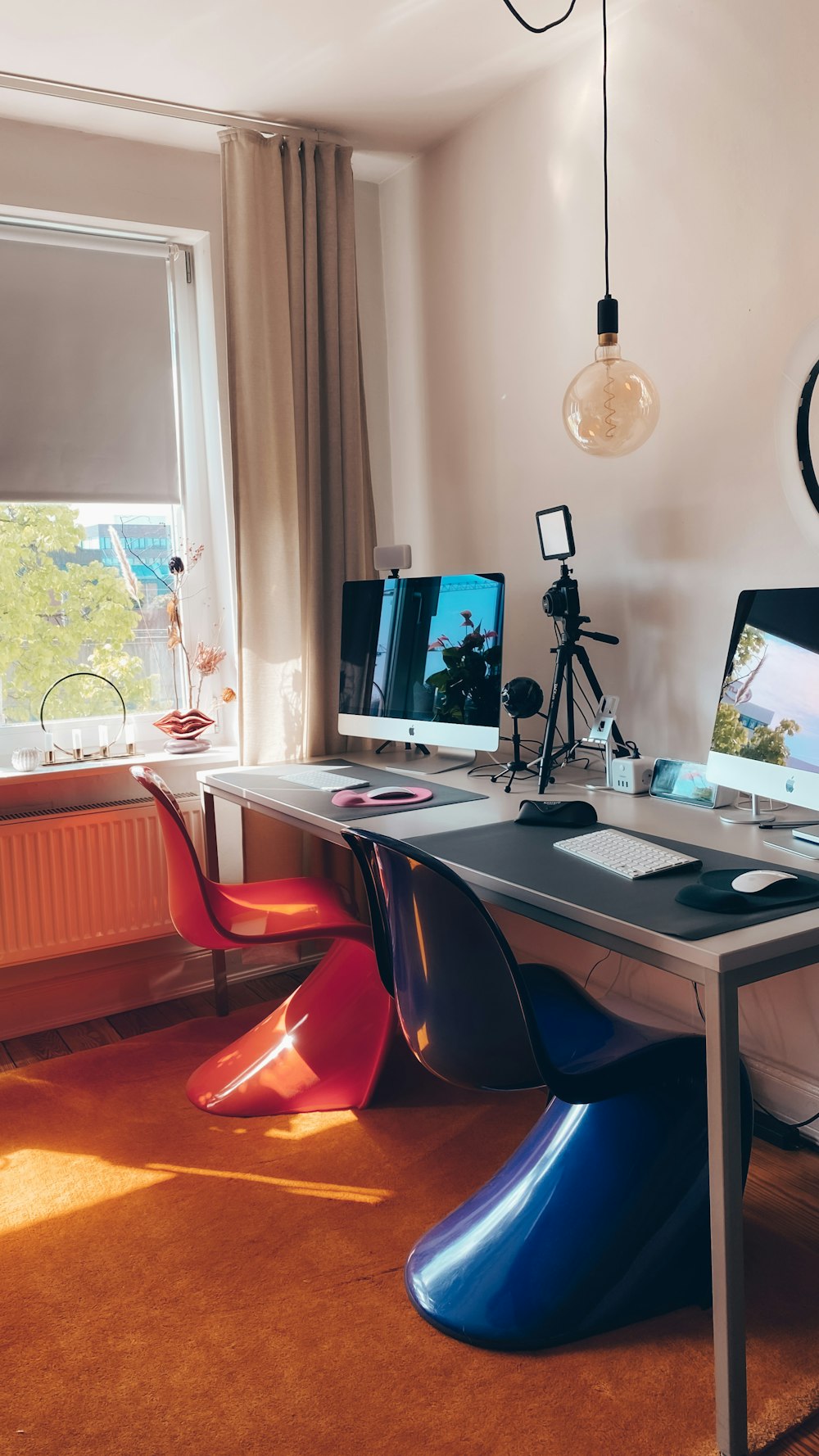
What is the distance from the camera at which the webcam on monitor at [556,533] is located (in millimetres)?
2510

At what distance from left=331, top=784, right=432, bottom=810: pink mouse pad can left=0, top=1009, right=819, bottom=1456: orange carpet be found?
71 centimetres

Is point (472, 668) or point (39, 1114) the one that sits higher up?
point (472, 668)

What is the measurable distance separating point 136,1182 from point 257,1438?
78cm

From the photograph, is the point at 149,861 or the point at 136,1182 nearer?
the point at 136,1182

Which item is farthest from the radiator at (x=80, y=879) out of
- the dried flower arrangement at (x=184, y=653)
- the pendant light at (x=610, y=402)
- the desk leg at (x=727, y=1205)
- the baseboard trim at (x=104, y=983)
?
the desk leg at (x=727, y=1205)

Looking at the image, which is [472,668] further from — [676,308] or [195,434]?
[195,434]

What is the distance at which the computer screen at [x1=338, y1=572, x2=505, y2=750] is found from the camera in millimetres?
2559

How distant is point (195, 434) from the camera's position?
3299mm

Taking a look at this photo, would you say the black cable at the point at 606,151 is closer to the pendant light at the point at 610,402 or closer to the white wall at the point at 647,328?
the white wall at the point at 647,328

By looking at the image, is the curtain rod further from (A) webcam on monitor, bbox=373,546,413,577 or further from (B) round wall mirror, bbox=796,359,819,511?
(B) round wall mirror, bbox=796,359,819,511

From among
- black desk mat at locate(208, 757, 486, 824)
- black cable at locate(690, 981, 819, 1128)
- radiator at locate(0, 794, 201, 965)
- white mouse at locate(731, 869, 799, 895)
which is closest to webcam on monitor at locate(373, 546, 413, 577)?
black desk mat at locate(208, 757, 486, 824)

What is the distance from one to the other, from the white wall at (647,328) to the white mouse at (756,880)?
73 cm

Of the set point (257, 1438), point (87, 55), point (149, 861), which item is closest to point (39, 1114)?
point (149, 861)

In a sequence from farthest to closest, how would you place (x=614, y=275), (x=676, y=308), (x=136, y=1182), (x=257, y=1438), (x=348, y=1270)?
1. (x=614, y=275)
2. (x=676, y=308)
3. (x=136, y=1182)
4. (x=348, y=1270)
5. (x=257, y=1438)
